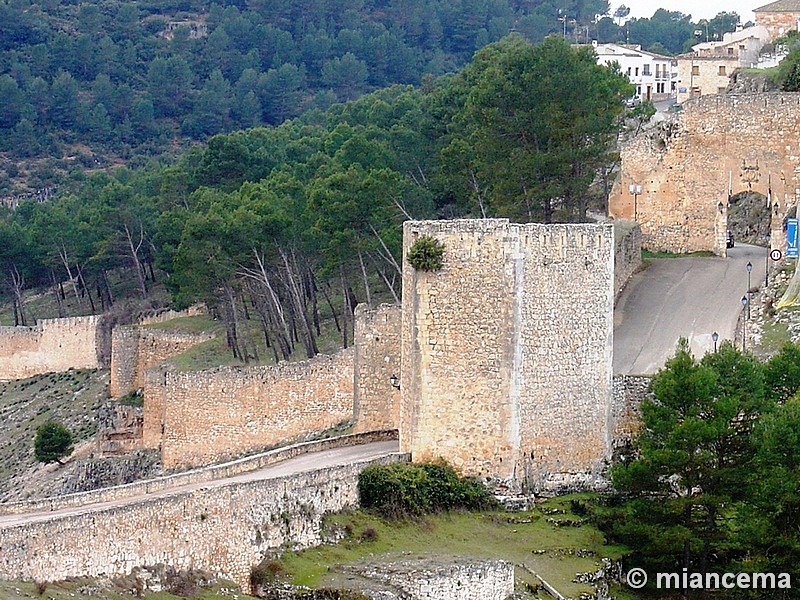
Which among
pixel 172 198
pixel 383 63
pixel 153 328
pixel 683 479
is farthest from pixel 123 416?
pixel 383 63

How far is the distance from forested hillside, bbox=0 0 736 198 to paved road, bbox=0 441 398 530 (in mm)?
69416

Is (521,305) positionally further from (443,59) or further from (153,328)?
(443,59)

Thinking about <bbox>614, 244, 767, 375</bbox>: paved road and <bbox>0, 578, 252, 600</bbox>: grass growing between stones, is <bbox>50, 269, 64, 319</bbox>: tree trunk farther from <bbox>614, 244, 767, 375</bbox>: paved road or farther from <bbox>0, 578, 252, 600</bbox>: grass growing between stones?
<bbox>0, 578, 252, 600</bbox>: grass growing between stones

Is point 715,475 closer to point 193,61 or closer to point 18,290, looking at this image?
point 18,290

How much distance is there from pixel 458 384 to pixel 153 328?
27.0 m

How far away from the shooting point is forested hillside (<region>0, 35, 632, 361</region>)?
41406mm

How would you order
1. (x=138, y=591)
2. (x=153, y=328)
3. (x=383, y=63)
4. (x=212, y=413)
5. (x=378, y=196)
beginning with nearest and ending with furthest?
(x=138, y=591)
(x=212, y=413)
(x=378, y=196)
(x=153, y=328)
(x=383, y=63)

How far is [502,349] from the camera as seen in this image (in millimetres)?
29781

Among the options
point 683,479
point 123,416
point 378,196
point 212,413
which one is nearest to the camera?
point 683,479

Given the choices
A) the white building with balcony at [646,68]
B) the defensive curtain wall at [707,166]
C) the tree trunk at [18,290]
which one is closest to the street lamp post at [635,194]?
the defensive curtain wall at [707,166]

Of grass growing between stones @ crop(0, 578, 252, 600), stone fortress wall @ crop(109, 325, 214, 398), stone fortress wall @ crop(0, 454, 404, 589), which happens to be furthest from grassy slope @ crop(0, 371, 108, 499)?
grass growing between stones @ crop(0, 578, 252, 600)

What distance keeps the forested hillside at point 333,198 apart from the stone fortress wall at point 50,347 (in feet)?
9.97

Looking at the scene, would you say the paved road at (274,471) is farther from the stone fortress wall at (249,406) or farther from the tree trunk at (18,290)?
the tree trunk at (18,290)

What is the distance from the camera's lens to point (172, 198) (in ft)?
217
